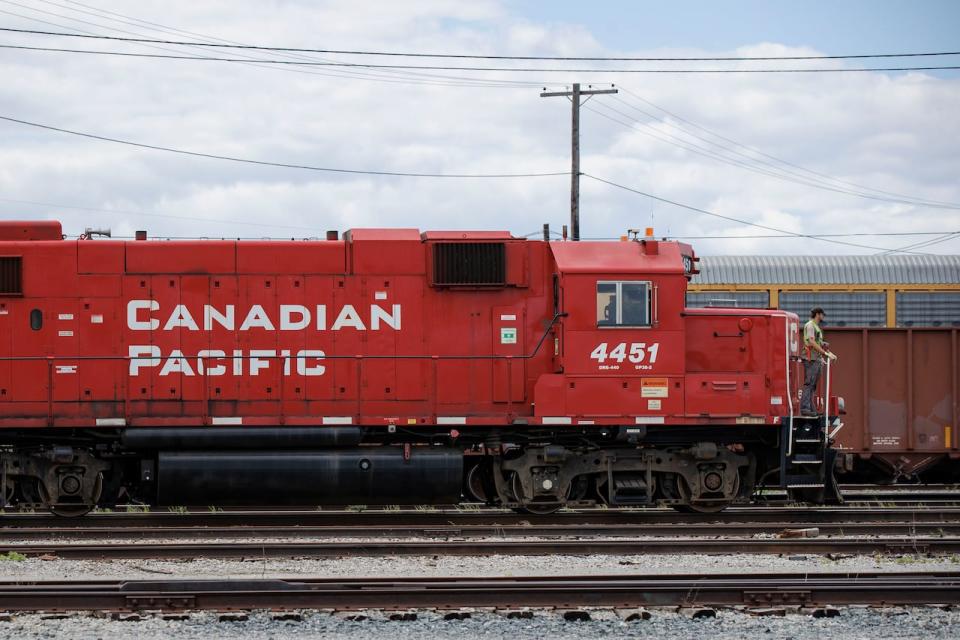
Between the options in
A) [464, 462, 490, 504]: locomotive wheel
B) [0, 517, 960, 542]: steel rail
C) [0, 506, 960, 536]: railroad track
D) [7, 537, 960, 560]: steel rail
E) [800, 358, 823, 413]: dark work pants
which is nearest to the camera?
[7, 537, 960, 560]: steel rail

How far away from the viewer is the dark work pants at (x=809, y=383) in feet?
48.1

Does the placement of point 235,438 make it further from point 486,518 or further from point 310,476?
point 486,518

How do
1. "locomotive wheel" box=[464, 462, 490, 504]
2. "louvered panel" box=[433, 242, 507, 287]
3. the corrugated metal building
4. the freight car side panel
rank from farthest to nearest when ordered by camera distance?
the corrugated metal building, the freight car side panel, "locomotive wheel" box=[464, 462, 490, 504], "louvered panel" box=[433, 242, 507, 287]

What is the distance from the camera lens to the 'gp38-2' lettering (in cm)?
1396

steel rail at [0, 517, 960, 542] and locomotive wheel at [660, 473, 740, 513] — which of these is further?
locomotive wheel at [660, 473, 740, 513]

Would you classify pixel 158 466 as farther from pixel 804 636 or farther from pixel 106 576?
pixel 804 636

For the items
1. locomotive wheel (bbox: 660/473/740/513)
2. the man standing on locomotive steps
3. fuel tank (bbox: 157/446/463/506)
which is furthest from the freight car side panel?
fuel tank (bbox: 157/446/463/506)

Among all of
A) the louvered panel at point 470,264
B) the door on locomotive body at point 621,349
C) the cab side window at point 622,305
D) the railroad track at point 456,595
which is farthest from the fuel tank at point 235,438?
the railroad track at point 456,595

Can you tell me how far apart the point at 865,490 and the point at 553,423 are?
29.8 ft

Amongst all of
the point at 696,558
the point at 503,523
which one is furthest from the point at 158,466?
the point at 696,558

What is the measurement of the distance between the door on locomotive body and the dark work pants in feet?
6.32

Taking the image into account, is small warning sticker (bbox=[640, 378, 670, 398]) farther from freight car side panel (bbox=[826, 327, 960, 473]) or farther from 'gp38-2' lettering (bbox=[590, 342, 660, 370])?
freight car side panel (bbox=[826, 327, 960, 473])

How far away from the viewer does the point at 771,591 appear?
8.86 meters

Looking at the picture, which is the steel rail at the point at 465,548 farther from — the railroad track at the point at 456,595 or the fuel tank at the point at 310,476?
the railroad track at the point at 456,595
